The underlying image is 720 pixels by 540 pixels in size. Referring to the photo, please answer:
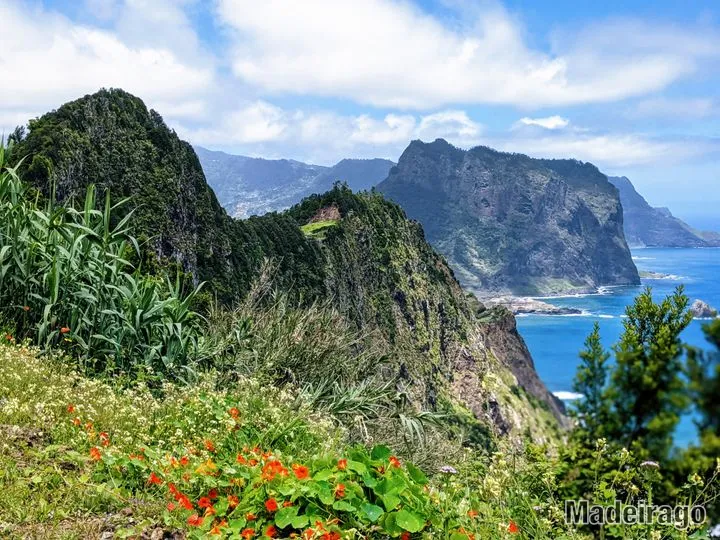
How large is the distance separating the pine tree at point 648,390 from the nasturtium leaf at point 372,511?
4.74ft

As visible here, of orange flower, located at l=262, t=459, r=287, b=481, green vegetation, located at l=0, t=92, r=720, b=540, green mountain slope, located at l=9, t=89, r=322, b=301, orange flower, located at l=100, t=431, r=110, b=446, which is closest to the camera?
green vegetation, located at l=0, t=92, r=720, b=540

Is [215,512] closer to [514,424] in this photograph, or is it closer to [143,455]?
[143,455]

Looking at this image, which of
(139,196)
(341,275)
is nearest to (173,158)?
(139,196)

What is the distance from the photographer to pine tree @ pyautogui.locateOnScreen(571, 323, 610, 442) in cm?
254

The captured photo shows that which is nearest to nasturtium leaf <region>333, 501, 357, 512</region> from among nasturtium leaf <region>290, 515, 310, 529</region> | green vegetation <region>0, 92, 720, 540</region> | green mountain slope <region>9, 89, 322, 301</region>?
green vegetation <region>0, 92, 720, 540</region>

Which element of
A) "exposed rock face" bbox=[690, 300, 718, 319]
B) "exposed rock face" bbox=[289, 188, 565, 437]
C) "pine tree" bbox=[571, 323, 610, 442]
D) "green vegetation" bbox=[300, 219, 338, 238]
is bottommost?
"exposed rock face" bbox=[289, 188, 565, 437]

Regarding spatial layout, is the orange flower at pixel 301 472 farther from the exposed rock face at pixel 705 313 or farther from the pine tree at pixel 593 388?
the exposed rock face at pixel 705 313

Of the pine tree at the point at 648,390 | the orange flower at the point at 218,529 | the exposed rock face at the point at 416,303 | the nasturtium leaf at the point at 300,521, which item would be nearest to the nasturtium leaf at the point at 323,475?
the nasturtium leaf at the point at 300,521

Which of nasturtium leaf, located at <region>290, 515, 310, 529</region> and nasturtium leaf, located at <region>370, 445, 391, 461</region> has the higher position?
nasturtium leaf, located at <region>370, 445, 391, 461</region>

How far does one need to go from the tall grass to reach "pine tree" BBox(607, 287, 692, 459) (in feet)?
18.9

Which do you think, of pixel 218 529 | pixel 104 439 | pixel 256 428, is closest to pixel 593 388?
pixel 218 529

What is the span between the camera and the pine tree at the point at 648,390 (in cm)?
212

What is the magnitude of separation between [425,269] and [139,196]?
5665 cm

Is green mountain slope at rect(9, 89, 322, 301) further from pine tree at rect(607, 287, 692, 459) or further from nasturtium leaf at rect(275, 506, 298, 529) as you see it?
pine tree at rect(607, 287, 692, 459)
